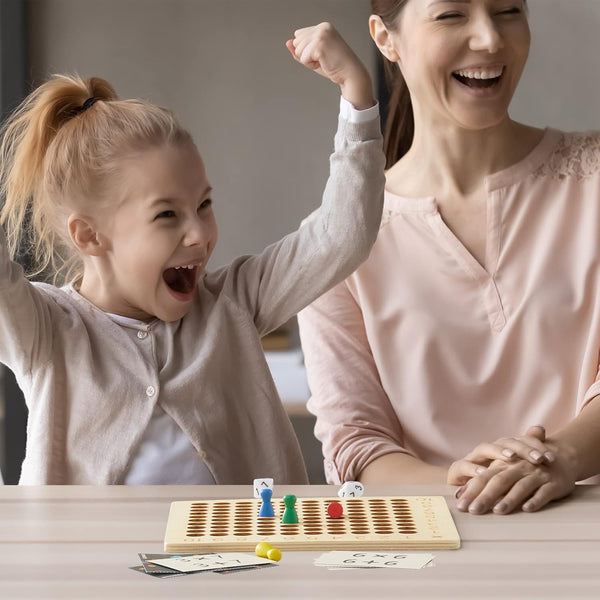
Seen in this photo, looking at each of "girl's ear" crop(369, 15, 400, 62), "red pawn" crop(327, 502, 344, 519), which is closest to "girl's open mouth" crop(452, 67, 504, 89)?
"girl's ear" crop(369, 15, 400, 62)

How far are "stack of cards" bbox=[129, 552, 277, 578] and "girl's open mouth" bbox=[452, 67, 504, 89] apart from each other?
0.97 metres

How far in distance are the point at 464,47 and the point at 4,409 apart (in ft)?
7.18

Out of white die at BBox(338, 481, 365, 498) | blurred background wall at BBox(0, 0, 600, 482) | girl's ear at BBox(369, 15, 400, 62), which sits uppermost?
blurred background wall at BBox(0, 0, 600, 482)

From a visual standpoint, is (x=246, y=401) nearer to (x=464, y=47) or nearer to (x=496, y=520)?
(x=496, y=520)

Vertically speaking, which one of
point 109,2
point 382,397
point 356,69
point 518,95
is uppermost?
point 109,2

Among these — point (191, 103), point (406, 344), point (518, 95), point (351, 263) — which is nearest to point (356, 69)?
point (351, 263)

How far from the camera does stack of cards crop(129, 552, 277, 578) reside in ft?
2.98

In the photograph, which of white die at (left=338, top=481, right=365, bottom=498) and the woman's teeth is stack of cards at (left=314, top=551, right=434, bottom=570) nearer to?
white die at (left=338, top=481, right=365, bottom=498)

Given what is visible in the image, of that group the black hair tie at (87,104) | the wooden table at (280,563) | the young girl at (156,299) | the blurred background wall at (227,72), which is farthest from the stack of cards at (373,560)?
the blurred background wall at (227,72)

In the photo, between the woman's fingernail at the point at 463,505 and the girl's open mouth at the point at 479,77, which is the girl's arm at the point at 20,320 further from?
the girl's open mouth at the point at 479,77

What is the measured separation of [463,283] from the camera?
1678mm

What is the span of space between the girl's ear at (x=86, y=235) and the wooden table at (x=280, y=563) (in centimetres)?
43

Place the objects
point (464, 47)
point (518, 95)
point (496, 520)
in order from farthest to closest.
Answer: point (518, 95)
point (464, 47)
point (496, 520)

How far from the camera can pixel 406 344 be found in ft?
5.55
